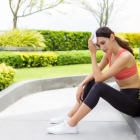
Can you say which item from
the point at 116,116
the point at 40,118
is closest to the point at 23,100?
the point at 40,118

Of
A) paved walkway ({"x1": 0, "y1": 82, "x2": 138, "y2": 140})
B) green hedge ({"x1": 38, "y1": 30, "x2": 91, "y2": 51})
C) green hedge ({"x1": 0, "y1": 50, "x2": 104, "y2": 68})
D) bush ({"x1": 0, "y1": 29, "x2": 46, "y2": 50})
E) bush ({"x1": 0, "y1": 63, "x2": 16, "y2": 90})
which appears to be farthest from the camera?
green hedge ({"x1": 38, "y1": 30, "x2": 91, "y2": 51})

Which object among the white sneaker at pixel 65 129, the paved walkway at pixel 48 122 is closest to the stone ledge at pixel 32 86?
the paved walkway at pixel 48 122

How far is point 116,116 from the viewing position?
450 centimetres

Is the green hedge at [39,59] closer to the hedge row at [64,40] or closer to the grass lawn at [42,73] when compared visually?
the grass lawn at [42,73]

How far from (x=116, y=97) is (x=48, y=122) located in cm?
121

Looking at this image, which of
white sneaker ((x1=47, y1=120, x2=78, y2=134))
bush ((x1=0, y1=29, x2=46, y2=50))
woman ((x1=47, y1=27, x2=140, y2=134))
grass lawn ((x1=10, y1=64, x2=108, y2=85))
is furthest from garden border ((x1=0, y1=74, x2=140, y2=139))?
bush ((x1=0, y1=29, x2=46, y2=50))

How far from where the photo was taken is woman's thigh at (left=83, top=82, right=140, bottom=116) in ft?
11.0

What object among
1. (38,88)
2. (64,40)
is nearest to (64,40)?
(64,40)

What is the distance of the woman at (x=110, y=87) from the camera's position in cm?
337

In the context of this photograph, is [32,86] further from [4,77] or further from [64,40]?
[64,40]

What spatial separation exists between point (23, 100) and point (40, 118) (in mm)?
1488

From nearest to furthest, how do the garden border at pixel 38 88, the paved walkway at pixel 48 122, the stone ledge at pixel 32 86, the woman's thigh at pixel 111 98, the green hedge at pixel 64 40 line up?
1. the woman's thigh at pixel 111 98
2. the paved walkway at pixel 48 122
3. the garden border at pixel 38 88
4. the stone ledge at pixel 32 86
5. the green hedge at pixel 64 40

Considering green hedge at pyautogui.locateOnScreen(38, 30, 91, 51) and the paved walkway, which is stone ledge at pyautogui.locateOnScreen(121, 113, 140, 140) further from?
green hedge at pyautogui.locateOnScreen(38, 30, 91, 51)

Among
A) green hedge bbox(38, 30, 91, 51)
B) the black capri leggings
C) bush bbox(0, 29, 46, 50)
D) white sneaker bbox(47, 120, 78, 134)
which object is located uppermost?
the black capri leggings
